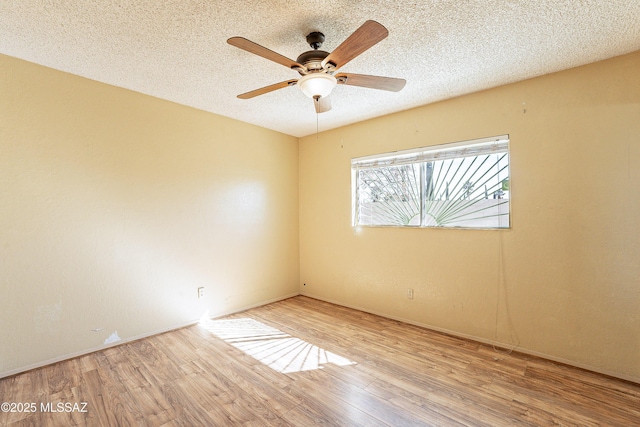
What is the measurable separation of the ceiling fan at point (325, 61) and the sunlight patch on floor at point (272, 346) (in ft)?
6.98

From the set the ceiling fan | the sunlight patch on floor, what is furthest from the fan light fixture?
the sunlight patch on floor

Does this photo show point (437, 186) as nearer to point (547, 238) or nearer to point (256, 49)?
point (547, 238)

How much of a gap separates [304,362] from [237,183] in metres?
2.33

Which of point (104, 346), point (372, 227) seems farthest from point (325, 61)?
point (104, 346)

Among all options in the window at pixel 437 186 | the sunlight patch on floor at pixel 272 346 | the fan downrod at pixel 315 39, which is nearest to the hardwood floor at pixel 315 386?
the sunlight patch on floor at pixel 272 346

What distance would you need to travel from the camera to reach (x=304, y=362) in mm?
2402

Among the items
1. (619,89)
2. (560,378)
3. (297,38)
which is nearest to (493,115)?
(619,89)

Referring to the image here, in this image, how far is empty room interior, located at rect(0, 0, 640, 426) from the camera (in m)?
1.81

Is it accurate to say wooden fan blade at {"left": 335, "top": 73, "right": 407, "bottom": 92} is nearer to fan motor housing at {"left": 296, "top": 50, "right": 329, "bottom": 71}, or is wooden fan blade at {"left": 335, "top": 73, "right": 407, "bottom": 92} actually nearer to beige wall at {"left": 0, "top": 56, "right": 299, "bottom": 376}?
fan motor housing at {"left": 296, "top": 50, "right": 329, "bottom": 71}

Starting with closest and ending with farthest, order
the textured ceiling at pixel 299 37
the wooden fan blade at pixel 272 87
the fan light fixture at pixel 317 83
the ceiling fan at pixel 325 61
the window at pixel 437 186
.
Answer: the ceiling fan at pixel 325 61 < the textured ceiling at pixel 299 37 < the fan light fixture at pixel 317 83 < the wooden fan blade at pixel 272 87 < the window at pixel 437 186

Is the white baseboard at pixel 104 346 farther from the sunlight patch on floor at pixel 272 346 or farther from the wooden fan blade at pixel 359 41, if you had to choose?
the wooden fan blade at pixel 359 41

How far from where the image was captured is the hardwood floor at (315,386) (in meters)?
1.75

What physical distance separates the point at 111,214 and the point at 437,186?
11.0 ft

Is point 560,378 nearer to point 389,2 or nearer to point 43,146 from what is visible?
point 389,2
